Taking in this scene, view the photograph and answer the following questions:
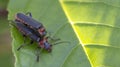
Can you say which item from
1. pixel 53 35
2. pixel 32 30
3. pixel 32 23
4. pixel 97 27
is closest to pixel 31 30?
pixel 32 30

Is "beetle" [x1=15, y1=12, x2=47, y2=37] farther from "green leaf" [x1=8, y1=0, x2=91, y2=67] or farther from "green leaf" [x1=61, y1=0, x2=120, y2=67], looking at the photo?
"green leaf" [x1=61, y1=0, x2=120, y2=67]

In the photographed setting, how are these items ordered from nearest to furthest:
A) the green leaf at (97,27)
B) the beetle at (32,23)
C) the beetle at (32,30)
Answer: the green leaf at (97,27) < the beetle at (32,23) < the beetle at (32,30)

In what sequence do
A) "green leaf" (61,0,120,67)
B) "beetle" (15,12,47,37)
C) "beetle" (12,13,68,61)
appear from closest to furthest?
"green leaf" (61,0,120,67)
"beetle" (15,12,47,37)
"beetle" (12,13,68,61)

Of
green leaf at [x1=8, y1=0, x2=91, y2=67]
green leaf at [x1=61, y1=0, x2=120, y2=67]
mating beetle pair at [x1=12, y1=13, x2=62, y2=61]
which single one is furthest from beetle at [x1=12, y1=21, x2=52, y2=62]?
green leaf at [x1=61, y1=0, x2=120, y2=67]

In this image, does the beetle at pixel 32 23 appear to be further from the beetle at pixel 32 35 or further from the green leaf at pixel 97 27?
the green leaf at pixel 97 27

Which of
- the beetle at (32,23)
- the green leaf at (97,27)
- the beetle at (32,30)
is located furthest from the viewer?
the beetle at (32,30)

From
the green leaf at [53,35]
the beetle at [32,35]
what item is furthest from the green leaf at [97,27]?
the beetle at [32,35]

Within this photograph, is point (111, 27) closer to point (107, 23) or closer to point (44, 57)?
point (107, 23)

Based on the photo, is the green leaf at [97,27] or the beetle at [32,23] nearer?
the green leaf at [97,27]
